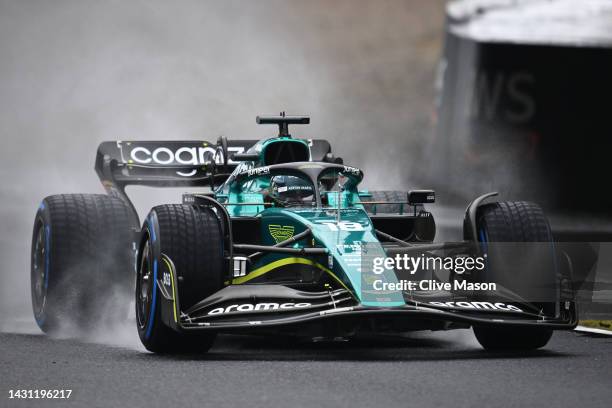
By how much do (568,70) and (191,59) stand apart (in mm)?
7244

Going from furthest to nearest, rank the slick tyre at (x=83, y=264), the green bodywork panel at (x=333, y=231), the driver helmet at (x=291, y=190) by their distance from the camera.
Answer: the slick tyre at (x=83, y=264) → the driver helmet at (x=291, y=190) → the green bodywork panel at (x=333, y=231)

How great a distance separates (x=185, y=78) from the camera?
26.4m

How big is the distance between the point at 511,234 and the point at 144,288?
8.70ft

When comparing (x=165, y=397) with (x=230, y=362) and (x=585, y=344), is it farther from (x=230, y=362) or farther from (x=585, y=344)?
(x=585, y=344)

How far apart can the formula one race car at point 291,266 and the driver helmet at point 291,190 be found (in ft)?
0.04

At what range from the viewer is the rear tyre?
9.73m

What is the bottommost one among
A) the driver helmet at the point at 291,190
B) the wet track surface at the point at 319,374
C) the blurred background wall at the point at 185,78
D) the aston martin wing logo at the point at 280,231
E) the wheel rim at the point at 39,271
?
the wet track surface at the point at 319,374

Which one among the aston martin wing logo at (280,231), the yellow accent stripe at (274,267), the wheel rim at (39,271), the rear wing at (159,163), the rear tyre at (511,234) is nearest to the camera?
the yellow accent stripe at (274,267)

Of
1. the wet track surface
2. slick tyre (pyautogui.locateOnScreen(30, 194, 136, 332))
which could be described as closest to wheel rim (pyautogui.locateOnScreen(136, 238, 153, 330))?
the wet track surface

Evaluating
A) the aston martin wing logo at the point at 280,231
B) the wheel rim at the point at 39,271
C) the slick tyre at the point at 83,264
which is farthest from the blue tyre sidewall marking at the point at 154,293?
the wheel rim at the point at 39,271

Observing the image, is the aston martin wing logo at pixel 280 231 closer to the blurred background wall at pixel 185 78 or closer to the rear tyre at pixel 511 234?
the rear tyre at pixel 511 234

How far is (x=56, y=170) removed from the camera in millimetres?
23312

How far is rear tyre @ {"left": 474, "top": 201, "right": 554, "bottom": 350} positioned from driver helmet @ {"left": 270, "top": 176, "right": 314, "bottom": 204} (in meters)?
1.56

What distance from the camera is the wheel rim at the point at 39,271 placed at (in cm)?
1121
